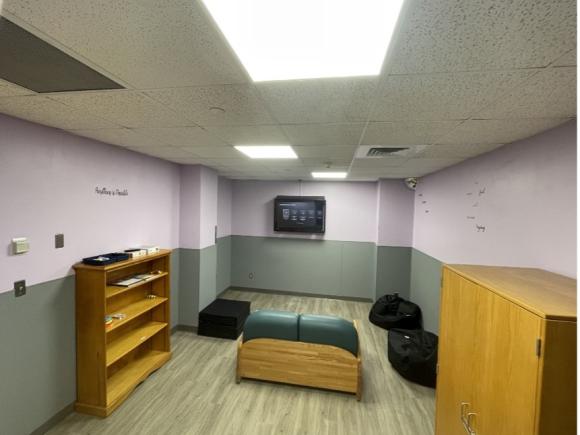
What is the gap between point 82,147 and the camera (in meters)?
2.35

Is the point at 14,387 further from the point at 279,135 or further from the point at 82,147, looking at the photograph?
the point at 279,135

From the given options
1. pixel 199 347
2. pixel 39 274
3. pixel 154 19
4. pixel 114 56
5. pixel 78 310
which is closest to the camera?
pixel 154 19

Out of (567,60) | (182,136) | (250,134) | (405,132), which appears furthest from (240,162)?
(567,60)

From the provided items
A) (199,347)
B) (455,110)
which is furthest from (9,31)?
(199,347)

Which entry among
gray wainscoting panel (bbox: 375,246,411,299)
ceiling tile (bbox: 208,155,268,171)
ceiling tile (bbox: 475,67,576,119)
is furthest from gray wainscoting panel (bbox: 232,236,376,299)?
ceiling tile (bbox: 475,67,576,119)

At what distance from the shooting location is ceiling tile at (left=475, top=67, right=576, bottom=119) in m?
1.09

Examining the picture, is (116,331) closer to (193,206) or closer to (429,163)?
(193,206)

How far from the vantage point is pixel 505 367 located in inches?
42.9

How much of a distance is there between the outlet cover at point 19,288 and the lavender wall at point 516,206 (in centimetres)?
371

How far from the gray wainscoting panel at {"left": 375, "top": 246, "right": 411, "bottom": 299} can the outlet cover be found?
4.72 metres

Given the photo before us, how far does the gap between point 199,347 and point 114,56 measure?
3.47m

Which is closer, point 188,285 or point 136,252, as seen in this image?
point 136,252

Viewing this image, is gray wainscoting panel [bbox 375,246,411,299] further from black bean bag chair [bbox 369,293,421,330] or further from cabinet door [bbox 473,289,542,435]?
cabinet door [bbox 473,289,542,435]

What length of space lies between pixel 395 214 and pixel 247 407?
387cm
